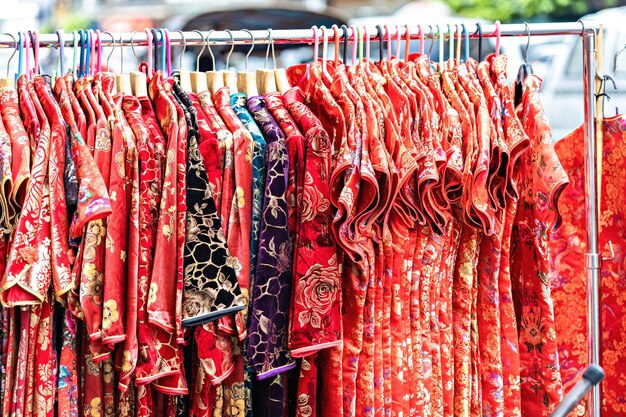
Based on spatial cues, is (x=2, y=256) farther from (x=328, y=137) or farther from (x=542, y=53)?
(x=542, y=53)

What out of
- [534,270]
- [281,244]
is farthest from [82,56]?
[534,270]

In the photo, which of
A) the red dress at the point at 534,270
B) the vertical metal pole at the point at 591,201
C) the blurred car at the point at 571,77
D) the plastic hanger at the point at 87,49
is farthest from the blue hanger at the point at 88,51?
the blurred car at the point at 571,77

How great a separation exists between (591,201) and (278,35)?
821mm

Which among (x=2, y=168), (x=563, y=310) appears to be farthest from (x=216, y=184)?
(x=563, y=310)

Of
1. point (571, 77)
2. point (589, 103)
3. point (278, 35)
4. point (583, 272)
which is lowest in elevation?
point (583, 272)

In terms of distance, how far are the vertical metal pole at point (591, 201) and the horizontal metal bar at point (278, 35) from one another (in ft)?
0.22

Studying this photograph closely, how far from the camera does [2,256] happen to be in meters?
1.57

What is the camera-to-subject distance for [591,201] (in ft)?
6.23

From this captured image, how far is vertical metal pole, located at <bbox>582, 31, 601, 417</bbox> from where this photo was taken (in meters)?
1.89

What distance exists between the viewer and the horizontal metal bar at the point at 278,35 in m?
1.72

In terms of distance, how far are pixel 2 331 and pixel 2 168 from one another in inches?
13.1

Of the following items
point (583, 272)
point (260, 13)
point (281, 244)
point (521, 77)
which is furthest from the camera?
point (260, 13)

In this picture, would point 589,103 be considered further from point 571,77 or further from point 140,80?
point 571,77

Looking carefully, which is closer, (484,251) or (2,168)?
(2,168)
